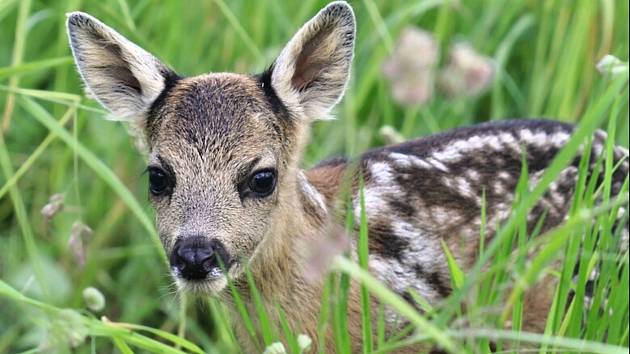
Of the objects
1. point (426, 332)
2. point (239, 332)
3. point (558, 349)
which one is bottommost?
point (239, 332)

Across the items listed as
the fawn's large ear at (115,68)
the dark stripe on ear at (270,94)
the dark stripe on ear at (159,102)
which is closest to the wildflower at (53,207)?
the dark stripe on ear at (159,102)

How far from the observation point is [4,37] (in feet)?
24.7

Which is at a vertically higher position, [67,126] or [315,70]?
[315,70]

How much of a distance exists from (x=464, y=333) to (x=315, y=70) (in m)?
2.45

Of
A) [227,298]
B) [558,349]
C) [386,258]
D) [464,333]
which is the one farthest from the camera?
[386,258]

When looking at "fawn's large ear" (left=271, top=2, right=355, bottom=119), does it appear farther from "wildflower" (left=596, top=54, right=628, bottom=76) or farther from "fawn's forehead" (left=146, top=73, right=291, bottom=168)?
"wildflower" (left=596, top=54, right=628, bottom=76)

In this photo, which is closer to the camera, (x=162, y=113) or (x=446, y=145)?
(x=162, y=113)

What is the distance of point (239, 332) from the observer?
514 cm

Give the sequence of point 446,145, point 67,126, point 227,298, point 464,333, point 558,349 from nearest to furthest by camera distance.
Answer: point 464,333, point 558,349, point 227,298, point 446,145, point 67,126

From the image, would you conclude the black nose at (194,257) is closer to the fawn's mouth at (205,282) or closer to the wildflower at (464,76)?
Answer: the fawn's mouth at (205,282)

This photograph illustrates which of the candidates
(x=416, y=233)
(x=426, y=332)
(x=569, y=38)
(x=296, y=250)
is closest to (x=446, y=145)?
(x=416, y=233)

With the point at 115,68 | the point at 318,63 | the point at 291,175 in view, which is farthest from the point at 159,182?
the point at 318,63

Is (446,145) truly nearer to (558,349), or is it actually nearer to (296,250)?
(296,250)

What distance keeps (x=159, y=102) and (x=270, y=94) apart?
0.46 metres
